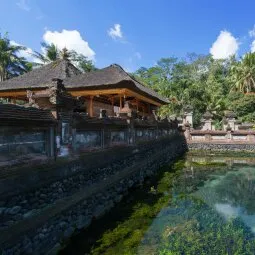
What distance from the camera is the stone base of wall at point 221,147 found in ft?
86.5

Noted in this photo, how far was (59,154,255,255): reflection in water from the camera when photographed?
701 cm

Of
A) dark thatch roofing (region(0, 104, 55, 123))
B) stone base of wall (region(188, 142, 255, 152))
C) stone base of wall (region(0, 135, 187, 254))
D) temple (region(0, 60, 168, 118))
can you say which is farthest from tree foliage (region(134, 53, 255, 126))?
dark thatch roofing (region(0, 104, 55, 123))

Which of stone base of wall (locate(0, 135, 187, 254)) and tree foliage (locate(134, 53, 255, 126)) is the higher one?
tree foliage (locate(134, 53, 255, 126))

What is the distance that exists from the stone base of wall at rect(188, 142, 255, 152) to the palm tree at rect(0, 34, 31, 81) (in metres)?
22.3

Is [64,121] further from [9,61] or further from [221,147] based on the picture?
[9,61]

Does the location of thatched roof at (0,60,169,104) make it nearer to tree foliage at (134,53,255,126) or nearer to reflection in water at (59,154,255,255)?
reflection in water at (59,154,255,255)

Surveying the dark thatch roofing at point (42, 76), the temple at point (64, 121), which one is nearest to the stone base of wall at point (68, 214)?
the temple at point (64, 121)

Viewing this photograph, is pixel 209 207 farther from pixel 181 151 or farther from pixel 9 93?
pixel 181 151

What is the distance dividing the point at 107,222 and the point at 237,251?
361cm

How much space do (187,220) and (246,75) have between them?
39.2m

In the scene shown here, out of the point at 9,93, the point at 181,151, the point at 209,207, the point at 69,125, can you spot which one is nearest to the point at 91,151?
the point at 69,125

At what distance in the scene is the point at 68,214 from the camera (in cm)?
739

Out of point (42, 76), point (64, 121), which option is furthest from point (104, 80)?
point (64, 121)

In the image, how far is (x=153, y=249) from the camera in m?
6.92
